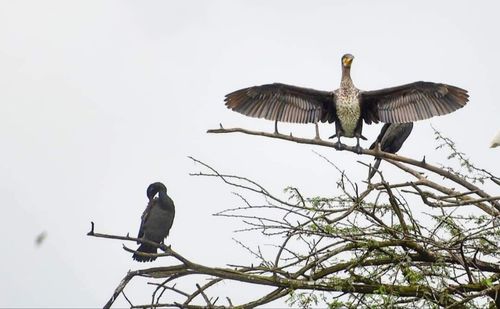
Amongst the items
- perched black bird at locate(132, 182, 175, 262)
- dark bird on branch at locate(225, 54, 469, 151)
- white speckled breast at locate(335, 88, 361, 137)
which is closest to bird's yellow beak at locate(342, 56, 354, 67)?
dark bird on branch at locate(225, 54, 469, 151)

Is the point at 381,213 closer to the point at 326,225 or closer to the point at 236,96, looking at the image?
the point at 326,225

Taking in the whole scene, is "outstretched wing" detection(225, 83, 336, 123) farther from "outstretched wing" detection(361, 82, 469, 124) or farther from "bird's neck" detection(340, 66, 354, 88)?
"outstretched wing" detection(361, 82, 469, 124)

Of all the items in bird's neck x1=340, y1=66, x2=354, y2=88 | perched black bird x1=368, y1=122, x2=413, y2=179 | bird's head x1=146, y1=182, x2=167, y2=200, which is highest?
perched black bird x1=368, y1=122, x2=413, y2=179

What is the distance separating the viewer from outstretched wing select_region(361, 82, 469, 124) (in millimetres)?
6871

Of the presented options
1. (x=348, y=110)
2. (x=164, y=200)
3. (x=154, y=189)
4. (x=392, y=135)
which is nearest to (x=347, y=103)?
(x=348, y=110)

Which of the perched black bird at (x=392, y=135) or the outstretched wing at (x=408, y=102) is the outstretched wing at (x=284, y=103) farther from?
the perched black bird at (x=392, y=135)

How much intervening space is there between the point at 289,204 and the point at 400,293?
0.78 meters

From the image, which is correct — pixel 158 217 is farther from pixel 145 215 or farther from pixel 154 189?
pixel 154 189

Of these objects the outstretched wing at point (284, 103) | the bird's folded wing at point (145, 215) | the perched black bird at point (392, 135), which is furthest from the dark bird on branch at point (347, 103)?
the bird's folded wing at point (145, 215)

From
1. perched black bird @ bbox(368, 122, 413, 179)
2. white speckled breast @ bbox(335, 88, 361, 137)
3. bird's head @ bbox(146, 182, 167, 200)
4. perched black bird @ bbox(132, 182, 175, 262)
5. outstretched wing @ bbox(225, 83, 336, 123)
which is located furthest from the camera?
perched black bird @ bbox(368, 122, 413, 179)

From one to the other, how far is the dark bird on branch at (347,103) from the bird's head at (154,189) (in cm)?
211

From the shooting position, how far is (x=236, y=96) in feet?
22.9

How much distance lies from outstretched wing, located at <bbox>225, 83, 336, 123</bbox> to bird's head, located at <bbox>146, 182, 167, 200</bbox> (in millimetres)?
2108

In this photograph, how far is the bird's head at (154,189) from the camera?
8872mm
